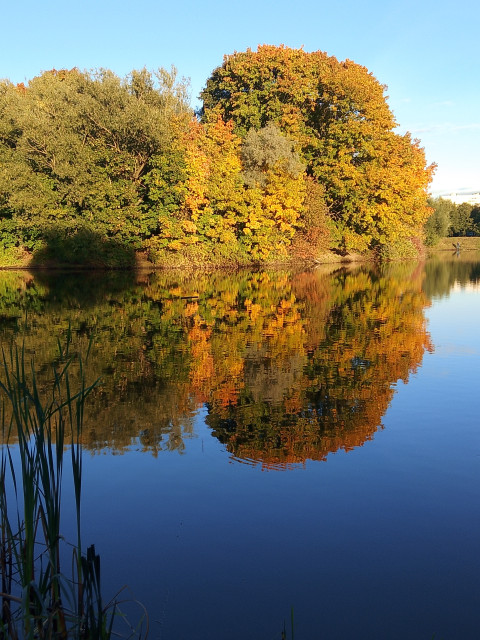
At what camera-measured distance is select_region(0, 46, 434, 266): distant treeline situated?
41094 mm

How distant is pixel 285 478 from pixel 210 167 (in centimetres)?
4122

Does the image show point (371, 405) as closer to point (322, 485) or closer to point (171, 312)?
point (322, 485)

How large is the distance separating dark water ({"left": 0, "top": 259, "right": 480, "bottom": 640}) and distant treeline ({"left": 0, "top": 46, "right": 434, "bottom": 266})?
27.6 m

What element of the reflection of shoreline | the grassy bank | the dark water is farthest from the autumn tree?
the grassy bank

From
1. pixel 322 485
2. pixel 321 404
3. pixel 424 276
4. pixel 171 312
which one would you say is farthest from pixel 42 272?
pixel 322 485

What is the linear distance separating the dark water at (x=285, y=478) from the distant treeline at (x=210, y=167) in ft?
90.5

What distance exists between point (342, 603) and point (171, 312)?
16.9 metres

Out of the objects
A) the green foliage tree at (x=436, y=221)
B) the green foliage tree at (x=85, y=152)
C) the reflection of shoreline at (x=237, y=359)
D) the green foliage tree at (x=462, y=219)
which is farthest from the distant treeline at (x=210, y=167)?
the green foliage tree at (x=462, y=219)

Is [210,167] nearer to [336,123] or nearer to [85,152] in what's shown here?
[85,152]

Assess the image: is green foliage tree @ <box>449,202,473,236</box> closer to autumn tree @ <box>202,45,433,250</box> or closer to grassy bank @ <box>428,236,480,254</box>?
grassy bank @ <box>428,236,480,254</box>

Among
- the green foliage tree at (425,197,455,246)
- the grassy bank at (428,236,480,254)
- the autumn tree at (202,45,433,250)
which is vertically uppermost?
the autumn tree at (202,45,433,250)

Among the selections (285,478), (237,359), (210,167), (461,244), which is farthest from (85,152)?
(461,244)

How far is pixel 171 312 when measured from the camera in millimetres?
20828

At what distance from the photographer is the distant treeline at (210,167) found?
135ft
